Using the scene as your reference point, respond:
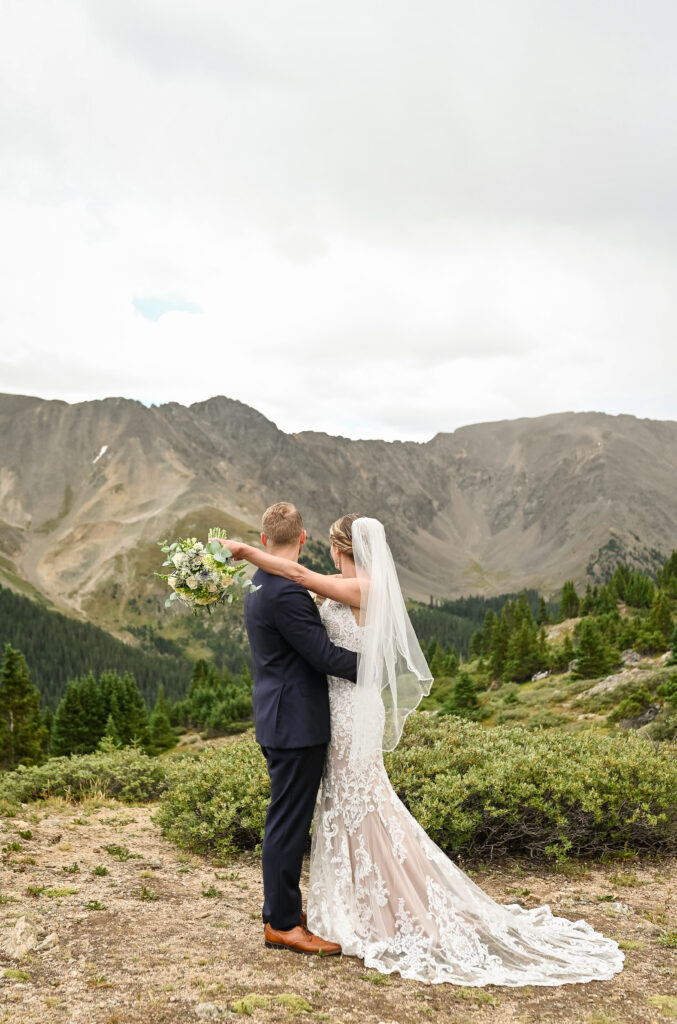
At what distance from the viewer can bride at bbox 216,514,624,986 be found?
22.1ft

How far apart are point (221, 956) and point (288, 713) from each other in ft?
7.08

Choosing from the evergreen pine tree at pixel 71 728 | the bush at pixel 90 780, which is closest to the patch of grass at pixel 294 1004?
the bush at pixel 90 780

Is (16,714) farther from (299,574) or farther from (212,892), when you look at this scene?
(299,574)

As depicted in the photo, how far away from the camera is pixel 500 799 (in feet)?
31.3

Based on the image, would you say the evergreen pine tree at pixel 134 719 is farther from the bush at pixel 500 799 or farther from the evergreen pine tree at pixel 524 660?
the bush at pixel 500 799

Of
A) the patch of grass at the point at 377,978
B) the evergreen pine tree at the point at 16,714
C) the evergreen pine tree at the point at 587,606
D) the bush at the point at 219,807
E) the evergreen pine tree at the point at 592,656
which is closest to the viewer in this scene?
the patch of grass at the point at 377,978

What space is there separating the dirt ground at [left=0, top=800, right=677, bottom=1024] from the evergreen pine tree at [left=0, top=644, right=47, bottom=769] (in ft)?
155

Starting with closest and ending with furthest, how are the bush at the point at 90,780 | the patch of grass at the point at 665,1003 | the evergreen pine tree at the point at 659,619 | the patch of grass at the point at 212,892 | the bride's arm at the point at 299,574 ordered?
the patch of grass at the point at 665,1003 → the bride's arm at the point at 299,574 → the patch of grass at the point at 212,892 → the bush at the point at 90,780 → the evergreen pine tree at the point at 659,619

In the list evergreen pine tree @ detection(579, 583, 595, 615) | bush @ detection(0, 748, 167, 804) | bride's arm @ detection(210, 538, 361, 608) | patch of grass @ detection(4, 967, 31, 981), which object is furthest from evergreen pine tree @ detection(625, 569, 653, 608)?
patch of grass @ detection(4, 967, 31, 981)

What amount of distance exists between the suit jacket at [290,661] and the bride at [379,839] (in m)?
0.17

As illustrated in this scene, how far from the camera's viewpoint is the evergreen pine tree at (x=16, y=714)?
5184cm

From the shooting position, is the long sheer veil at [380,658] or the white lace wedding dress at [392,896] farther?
the long sheer veil at [380,658]

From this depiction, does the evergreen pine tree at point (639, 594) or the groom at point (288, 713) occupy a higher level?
the evergreen pine tree at point (639, 594)

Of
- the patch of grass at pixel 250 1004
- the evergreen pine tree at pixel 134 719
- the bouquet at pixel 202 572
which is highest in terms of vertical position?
the bouquet at pixel 202 572
